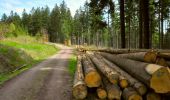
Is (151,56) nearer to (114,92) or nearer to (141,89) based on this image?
(141,89)

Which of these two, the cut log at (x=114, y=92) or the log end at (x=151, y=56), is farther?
the cut log at (x=114, y=92)

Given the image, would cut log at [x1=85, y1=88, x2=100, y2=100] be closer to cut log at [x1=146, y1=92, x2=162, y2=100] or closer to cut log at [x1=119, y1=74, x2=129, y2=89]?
cut log at [x1=119, y1=74, x2=129, y2=89]

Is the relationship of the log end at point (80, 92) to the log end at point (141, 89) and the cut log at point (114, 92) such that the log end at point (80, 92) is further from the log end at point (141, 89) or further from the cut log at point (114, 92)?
the log end at point (141, 89)

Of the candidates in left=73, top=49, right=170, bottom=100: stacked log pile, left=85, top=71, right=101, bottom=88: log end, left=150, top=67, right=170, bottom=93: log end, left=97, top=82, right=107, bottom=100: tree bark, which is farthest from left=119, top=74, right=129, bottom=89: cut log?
left=150, top=67, right=170, bottom=93: log end

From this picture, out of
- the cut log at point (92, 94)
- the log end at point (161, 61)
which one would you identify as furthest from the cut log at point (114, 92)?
the log end at point (161, 61)

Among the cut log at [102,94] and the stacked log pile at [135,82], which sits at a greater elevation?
the stacked log pile at [135,82]

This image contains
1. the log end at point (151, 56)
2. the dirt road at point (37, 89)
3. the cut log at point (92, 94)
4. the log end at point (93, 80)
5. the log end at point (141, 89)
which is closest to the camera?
the log end at point (141, 89)

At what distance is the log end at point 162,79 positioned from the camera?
8.25 meters

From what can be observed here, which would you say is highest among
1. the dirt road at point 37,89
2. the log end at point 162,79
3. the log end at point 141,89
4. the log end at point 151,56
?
the log end at point 151,56

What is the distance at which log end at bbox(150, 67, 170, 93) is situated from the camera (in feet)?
Result: 27.1

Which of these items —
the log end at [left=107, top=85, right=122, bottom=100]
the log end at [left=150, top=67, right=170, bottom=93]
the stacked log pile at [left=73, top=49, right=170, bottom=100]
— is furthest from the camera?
the log end at [left=107, top=85, right=122, bottom=100]

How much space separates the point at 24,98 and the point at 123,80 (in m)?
4.71

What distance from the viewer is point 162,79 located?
8266 mm

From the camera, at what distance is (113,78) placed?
1034 centimetres
